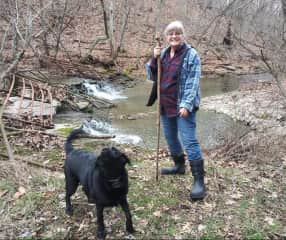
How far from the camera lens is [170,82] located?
469 cm

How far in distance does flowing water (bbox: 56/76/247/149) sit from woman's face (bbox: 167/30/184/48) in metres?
3.65

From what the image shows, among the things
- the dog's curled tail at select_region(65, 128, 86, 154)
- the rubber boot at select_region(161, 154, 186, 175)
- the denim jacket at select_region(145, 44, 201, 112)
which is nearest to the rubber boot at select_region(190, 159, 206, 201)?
the rubber boot at select_region(161, 154, 186, 175)

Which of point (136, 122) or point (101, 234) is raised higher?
point (101, 234)

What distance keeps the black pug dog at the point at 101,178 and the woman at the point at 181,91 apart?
122 centimetres

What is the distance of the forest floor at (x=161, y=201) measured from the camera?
414cm

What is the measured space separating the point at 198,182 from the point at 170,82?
1399 mm

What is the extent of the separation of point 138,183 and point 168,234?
4.31 ft

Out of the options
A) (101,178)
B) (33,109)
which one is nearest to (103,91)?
(33,109)

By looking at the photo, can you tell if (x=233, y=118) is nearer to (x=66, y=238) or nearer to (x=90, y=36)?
→ (x=66, y=238)

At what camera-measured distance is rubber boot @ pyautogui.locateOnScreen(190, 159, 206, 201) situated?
4.77 m

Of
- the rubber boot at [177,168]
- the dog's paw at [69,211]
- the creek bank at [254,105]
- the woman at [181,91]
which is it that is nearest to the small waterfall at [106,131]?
the creek bank at [254,105]

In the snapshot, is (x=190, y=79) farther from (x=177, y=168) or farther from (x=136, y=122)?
(x=136, y=122)

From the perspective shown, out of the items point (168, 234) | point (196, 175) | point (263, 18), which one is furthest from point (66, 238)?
point (263, 18)

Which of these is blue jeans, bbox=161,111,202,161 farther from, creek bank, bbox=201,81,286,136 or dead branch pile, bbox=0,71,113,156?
creek bank, bbox=201,81,286,136
